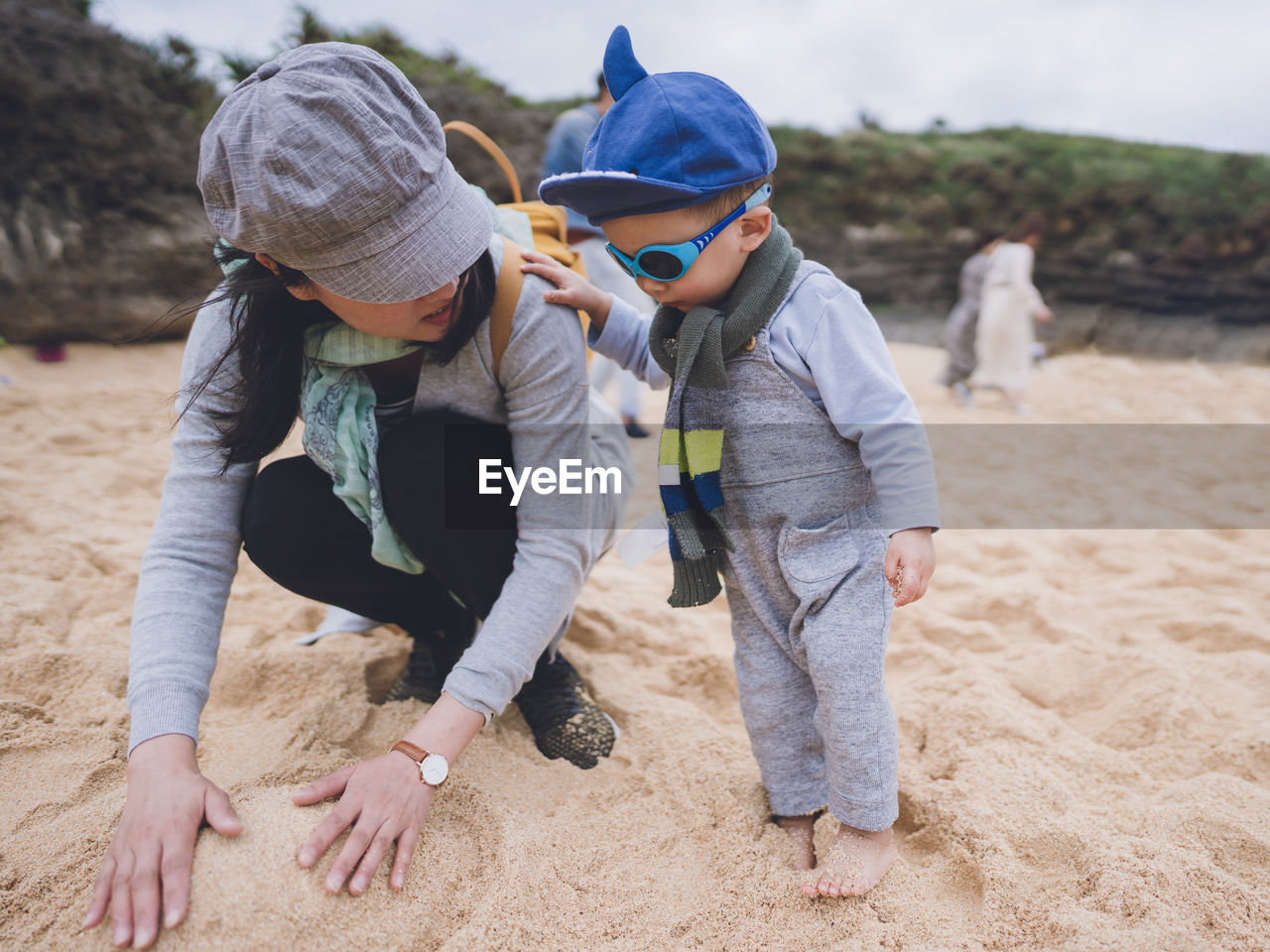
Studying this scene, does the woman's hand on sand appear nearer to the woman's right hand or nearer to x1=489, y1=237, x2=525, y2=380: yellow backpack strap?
x1=489, y1=237, x2=525, y2=380: yellow backpack strap

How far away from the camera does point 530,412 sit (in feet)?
4.53

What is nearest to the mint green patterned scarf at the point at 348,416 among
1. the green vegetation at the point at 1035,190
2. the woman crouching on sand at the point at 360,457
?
the woman crouching on sand at the point at 360,457

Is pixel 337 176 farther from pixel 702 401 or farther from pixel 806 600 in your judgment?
pixel 806 600

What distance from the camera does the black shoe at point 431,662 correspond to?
1.64 meters

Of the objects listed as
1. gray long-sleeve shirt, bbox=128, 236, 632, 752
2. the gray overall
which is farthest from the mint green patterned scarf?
the gray overall

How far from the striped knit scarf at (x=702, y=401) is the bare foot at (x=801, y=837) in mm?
427

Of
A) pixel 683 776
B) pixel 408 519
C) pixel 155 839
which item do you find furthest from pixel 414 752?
pixel 683 776

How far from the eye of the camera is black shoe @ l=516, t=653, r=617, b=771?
4.95 ft

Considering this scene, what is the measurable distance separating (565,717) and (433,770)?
468mm

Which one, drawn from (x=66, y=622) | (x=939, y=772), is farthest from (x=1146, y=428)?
(x=66, y=622)

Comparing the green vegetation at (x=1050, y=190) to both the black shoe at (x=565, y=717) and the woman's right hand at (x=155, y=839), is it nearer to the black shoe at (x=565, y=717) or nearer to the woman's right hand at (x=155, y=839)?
the black shoe at (x=565, y=717)

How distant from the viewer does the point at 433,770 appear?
43.8 inches

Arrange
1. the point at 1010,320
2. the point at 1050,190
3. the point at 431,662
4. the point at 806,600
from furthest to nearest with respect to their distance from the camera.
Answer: the point at 1050,190 < the point at 1010,320 < the point at 431,662 < the point at 806,600

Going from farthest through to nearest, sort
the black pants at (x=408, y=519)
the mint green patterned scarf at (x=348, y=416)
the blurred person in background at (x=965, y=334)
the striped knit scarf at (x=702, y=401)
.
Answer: the blurred person in background at (x=965, y=334) → the black pants at (x=408, y=519) → the mint green patterned scarf at (x=348, y=416) → the striped knit scarf at (x=702, y=401)
